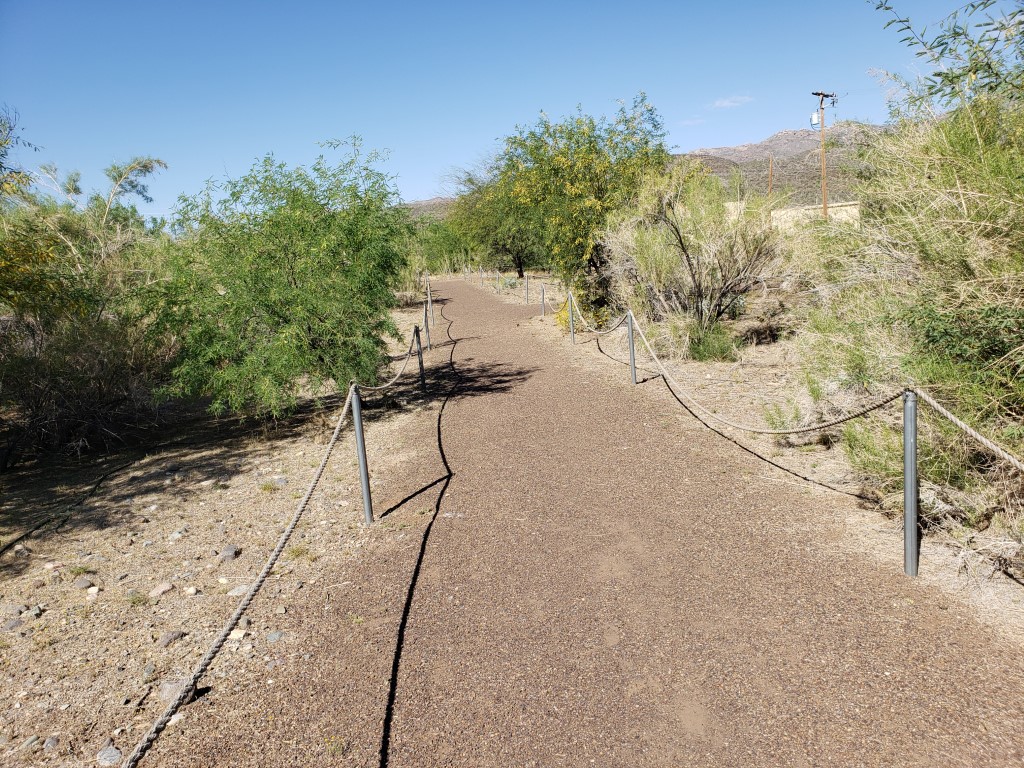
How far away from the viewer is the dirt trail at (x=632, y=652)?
119 inches

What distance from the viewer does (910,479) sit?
4.01 m

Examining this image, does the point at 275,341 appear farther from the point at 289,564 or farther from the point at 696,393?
the point at 696,393

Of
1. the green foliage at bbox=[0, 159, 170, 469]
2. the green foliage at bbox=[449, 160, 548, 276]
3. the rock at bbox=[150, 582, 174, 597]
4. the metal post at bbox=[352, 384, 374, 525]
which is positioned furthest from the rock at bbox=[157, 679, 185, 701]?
the green foliage at bbox=[449, 160, 548, 276]

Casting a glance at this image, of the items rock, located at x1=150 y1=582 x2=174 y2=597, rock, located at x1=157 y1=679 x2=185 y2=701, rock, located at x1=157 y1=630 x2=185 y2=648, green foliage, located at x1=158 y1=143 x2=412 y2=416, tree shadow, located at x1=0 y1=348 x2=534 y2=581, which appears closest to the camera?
rock, located at x1=157 y1=679 x2=185 y2=701

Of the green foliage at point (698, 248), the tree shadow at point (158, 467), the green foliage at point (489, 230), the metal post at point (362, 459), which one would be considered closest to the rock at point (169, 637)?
the metal post at point (362, 459)

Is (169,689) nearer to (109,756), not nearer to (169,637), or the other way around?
(109,756)

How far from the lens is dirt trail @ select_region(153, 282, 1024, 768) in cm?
302

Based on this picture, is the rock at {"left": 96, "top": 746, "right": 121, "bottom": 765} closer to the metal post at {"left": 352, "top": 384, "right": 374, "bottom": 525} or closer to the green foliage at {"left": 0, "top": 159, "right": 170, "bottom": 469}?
the metal post at {"left": 352, "top": 384, "right": 374, "bottom": 525}

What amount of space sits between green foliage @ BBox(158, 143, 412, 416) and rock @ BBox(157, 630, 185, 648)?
4.18 metres

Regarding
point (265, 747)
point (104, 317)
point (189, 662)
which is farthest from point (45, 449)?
point (265, 747)

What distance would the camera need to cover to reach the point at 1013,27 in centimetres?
425

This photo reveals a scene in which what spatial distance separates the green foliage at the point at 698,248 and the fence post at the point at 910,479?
758 centimetres

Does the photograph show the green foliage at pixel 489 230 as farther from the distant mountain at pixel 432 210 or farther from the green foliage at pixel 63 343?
the green foliage at pixel 63 343

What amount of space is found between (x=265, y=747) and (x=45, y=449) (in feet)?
29.3
